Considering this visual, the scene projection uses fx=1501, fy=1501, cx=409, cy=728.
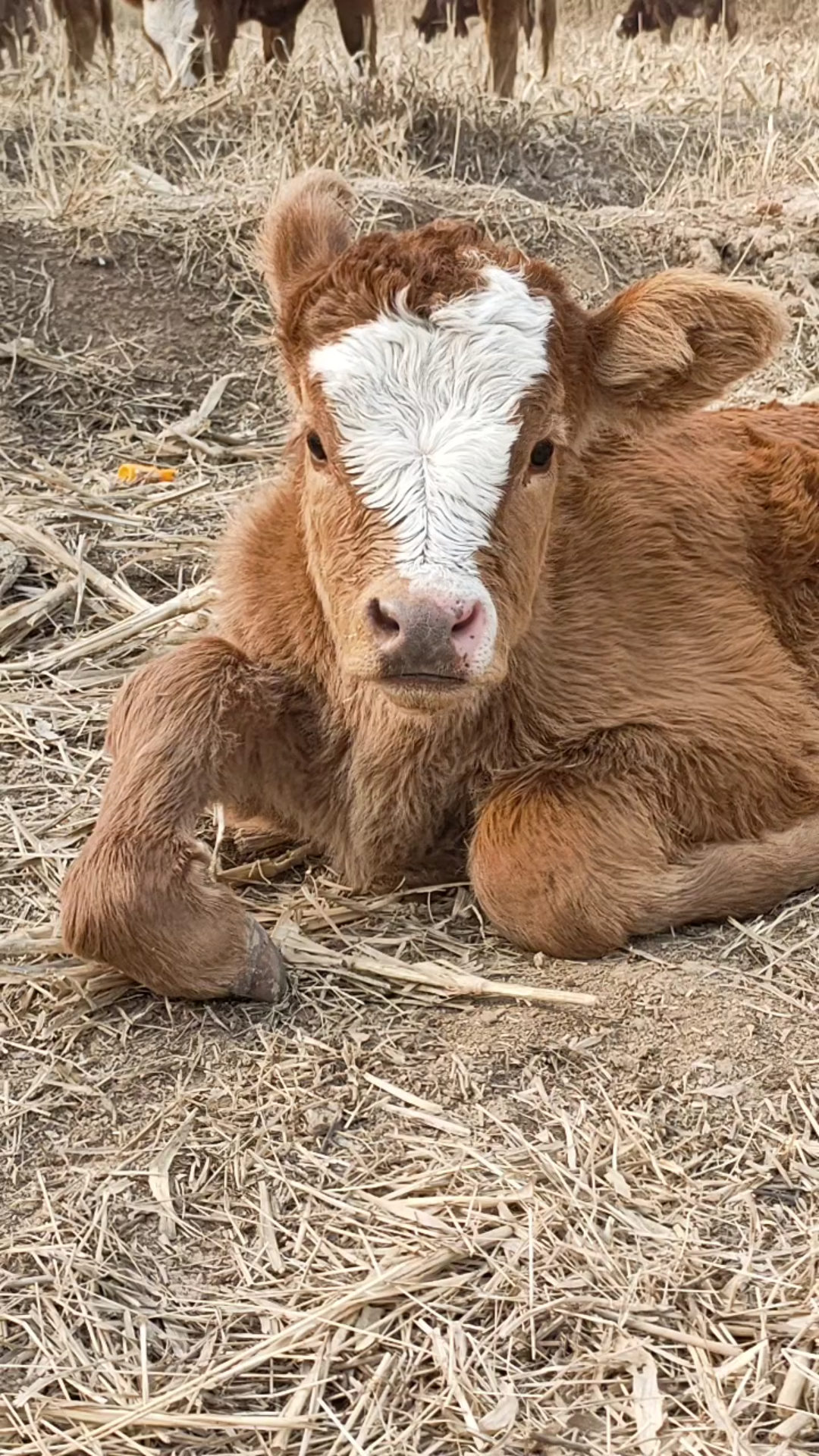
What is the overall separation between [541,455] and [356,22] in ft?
31.7

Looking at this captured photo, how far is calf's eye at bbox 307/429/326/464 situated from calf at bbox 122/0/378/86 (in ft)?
27.7

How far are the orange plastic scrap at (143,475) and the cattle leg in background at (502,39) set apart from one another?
5.43 m

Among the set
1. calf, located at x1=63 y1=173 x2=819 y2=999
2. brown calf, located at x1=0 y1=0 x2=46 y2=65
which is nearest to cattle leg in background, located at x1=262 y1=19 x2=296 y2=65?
brown calf, located at x1=0 y1=0 x2=46 y2=65

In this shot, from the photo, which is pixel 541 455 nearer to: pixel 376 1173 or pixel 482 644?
pixel 482 644

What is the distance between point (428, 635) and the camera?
2.43 metres

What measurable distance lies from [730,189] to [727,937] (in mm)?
6013

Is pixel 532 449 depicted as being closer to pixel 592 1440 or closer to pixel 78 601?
pixel 592 1440

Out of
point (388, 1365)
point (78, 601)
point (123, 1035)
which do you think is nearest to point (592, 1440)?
point (388, 1365)

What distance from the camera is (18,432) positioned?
5.75 m

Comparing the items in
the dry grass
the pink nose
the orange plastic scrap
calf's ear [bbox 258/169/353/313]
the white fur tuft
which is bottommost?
the orange plastic scrap

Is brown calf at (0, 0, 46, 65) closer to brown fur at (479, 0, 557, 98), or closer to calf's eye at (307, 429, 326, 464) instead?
brown fur at (479, 0, 557, 98)

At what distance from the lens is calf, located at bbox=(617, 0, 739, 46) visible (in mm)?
12617

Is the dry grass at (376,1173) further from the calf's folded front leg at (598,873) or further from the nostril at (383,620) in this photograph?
the nostril at (383,620)

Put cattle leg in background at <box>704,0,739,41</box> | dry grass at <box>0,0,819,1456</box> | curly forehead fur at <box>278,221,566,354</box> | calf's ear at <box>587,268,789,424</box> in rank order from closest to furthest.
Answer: dry grass at <box>0,0,819,1456</box> → curly forehead fur at <box>278,221,566,354</box> → calf's ear at <box>587,268,789,424</box> → cattle leg in background at <box>704,0,739,41</box>
